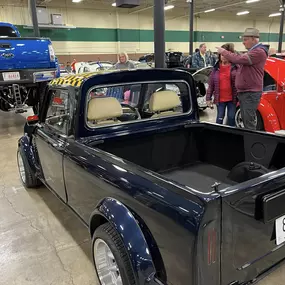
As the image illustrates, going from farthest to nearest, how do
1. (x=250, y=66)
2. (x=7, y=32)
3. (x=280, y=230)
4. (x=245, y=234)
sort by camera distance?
1. (x=7, y=32)
2. (x=250, y=66)
3. (x=280, y=230)
4. (x=245, y=234)

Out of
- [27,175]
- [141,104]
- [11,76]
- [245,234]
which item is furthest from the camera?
[11,76]

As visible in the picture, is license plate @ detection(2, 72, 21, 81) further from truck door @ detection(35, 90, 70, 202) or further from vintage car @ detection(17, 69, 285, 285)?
truck door @ detection(35, 90, 70, 202)

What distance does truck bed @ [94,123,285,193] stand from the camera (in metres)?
2.34

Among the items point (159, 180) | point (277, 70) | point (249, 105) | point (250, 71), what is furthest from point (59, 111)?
point (277, 70)

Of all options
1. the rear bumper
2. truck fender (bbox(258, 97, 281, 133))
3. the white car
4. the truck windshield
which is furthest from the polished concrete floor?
the white car

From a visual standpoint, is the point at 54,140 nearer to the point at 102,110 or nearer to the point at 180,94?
the point at 102,110

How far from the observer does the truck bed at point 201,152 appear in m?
2.34

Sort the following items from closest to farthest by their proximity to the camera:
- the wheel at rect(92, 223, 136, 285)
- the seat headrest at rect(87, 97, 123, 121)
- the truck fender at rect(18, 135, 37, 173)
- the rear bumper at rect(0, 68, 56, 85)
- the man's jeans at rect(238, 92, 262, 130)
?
1. the wheel at rect(92, 223, 136, 285)
2. the seat headrest at rect(87, 97, 123, 121)
3. the truck fender at rect(18, 135, 37, 173)
4. the man's jeans at rect(238, 92, 262, 130)
5. the rear bumper at rect(0, 68, 56, 85)

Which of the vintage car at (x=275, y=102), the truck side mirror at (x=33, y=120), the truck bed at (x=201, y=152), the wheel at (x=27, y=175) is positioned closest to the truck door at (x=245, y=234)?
the truck bed at (x=201, y=152)

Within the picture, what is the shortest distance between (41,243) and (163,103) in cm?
169

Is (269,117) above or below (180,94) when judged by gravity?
below

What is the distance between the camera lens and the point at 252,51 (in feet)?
13.4

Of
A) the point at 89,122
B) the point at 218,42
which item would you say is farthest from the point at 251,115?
the point at 218,42

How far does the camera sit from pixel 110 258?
1903mm
